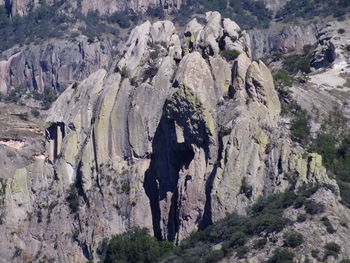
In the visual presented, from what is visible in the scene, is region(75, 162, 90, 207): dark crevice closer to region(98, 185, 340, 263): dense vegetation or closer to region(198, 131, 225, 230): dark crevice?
region(98, 185, 340, 263): dense vegetation

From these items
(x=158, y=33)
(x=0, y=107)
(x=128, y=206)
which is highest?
(x=158, y=33)

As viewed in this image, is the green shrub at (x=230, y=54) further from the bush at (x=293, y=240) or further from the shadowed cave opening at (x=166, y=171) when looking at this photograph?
the bush at (x=293, y=240)

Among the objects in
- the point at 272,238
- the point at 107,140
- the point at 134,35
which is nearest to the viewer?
the point at 272,238

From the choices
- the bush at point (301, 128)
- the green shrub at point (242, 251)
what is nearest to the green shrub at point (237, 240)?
the green shrub at point (242, 251)

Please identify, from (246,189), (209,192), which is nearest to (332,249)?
(246,189)

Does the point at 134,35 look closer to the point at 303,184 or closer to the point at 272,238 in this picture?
the point at 303,184

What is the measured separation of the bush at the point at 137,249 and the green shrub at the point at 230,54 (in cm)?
1169

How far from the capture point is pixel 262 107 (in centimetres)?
9044

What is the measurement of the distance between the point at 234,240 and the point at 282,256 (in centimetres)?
471

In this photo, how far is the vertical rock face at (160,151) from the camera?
8712cm

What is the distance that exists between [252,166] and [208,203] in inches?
124

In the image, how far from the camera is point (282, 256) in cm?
7450

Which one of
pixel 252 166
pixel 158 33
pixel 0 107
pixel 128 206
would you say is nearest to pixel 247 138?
pixel 252 166

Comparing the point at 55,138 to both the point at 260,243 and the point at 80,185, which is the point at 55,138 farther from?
the point at 260,243
